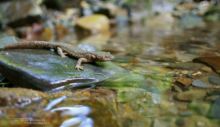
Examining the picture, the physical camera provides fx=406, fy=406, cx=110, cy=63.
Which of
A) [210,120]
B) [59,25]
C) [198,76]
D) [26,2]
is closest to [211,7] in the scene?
[59,25]

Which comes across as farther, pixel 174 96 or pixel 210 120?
pixel 174 96

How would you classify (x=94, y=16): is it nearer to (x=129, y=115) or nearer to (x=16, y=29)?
(x=16, y=29)

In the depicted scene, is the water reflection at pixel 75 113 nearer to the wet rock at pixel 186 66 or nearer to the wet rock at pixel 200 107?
the wet rock at pixel 200 107

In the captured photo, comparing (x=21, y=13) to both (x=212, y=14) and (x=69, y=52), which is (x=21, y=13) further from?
(x=69, y=52)

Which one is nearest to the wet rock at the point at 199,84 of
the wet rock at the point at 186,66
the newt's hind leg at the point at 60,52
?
the wet rock at the point at 186,66

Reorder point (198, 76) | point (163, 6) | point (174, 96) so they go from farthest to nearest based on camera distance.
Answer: point (163, 6), point (198, 76), point (174, 96)

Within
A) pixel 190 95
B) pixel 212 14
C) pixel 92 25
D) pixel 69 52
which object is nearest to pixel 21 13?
pixel 92 25
